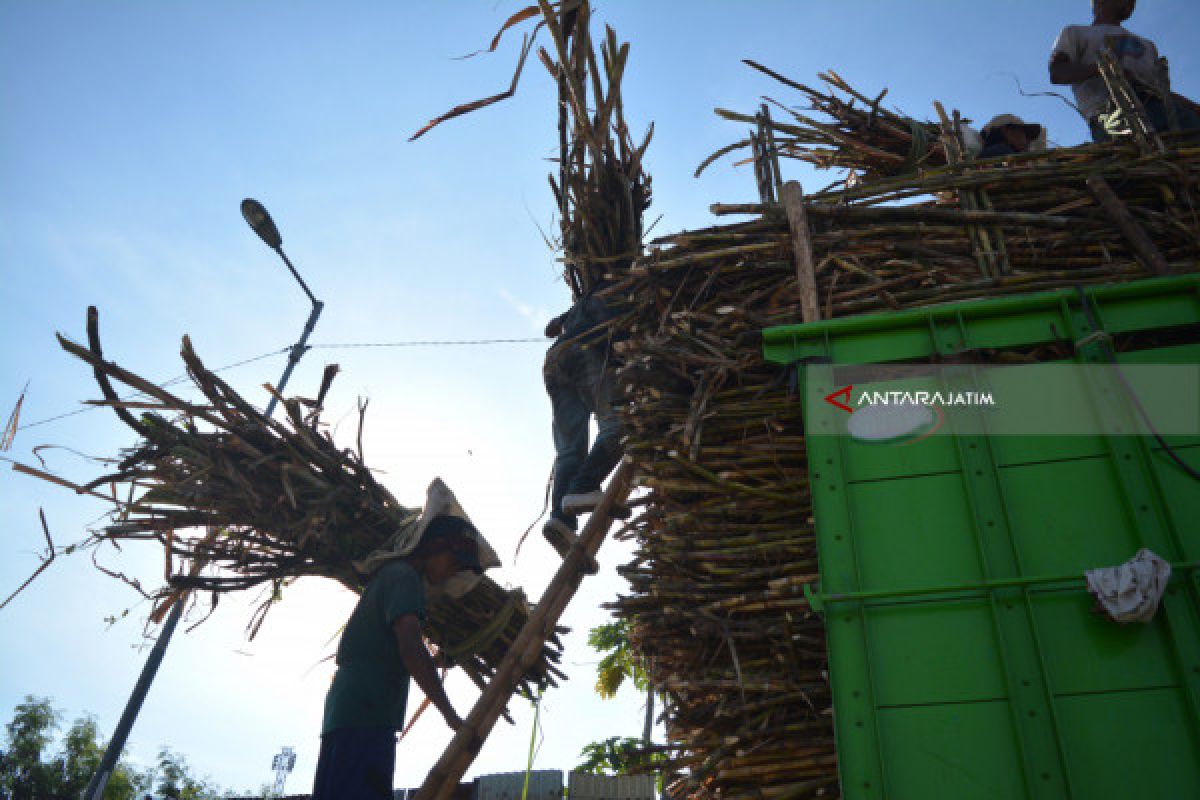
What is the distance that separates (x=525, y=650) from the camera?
4.36 meters

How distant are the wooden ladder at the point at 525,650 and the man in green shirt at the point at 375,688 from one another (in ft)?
0.43

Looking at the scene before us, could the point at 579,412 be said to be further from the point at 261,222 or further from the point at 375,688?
the point at 261,222

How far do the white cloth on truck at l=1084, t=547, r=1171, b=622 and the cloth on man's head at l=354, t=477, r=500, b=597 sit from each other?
296 cm

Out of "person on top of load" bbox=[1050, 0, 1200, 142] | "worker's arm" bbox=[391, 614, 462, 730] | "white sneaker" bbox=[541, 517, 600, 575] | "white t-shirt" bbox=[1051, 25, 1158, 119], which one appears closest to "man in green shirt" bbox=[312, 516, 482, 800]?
"worker's arm" bbox=[391, 614, 462, 730]

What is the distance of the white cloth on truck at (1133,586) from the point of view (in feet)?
8.39

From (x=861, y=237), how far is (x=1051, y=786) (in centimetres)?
263

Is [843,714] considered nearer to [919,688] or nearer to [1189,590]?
[919,688]

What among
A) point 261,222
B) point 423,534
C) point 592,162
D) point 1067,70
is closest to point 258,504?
point 423,534

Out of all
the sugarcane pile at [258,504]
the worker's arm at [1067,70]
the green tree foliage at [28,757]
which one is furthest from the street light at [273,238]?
the green tree foliage at [28,757]

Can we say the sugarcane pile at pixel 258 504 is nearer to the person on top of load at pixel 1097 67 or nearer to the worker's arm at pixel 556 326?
the worker's arm at pixel 556 326

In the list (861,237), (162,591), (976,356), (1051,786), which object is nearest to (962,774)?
(1051,786)

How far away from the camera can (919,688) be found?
2.69 meters

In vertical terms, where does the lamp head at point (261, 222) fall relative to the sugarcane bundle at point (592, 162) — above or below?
above

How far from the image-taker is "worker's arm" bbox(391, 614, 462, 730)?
390 cm
